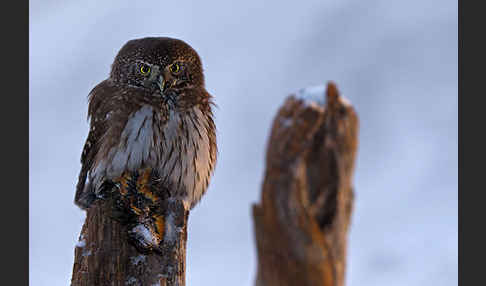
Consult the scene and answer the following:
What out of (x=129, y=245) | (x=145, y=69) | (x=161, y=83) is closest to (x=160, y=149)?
(x=161, y=83)

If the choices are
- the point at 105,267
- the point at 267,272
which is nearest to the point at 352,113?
the point at 267,272

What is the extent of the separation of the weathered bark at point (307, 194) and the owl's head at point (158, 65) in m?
2.29

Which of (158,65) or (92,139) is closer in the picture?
(158,65)

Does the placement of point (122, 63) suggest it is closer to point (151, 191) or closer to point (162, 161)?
point (162, 161)

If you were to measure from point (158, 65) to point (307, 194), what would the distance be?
258 cm

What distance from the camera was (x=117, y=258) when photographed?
3697 mm

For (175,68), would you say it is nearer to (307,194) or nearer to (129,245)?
(129,245)

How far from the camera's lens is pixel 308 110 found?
2.70 m

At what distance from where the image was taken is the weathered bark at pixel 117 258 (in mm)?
3670

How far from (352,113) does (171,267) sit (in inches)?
68.7

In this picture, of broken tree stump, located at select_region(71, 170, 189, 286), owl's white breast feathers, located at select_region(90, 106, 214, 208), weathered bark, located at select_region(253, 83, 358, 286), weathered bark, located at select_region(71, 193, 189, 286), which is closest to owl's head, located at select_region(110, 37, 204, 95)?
owl's white breast feathers, located at select_region(90, 106, 214, 208)

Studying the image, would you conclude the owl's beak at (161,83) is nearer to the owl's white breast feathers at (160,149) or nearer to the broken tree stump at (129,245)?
the owl's white breast feathers at (160,149)

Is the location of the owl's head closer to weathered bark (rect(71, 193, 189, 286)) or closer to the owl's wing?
the owl's wing

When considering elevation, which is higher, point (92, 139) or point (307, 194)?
point (92, 139)
